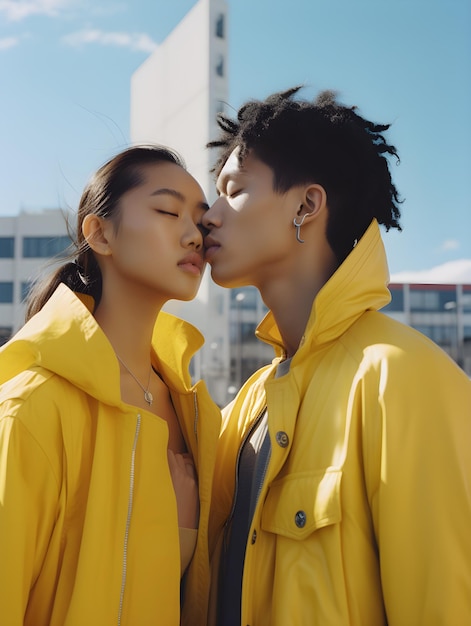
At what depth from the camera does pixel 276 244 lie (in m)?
2.70

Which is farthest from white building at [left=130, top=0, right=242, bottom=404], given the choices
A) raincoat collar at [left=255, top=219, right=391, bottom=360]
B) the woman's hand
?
Result: raincoat collar at [left=255, top=219, right=391, bottom=360]

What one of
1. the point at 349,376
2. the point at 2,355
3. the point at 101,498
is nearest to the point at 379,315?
the point at 349,376

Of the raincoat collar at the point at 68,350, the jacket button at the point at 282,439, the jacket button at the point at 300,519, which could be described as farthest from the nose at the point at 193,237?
the jacket button at the point at 300,519

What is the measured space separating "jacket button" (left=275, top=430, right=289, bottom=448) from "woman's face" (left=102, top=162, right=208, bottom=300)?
2.37ft

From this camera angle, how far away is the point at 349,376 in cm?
222

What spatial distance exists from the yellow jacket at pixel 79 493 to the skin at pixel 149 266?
269 millimetres

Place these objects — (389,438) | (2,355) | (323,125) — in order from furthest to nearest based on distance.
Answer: (323,125) → (2,355) → (389,438)

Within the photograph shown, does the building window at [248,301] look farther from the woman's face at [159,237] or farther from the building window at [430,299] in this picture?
the woman's face at [159,237]

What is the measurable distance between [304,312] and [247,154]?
67 centimetres

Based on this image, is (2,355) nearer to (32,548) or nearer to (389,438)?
(32,548)

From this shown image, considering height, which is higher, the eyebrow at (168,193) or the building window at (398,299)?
the building window at (398,299)

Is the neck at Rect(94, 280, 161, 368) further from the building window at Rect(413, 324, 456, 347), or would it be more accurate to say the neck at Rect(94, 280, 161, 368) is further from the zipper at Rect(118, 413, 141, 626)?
the building window at Rect(413, 324, 456, 347)

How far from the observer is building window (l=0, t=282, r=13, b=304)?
Result: 4778cm

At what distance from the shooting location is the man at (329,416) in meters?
1.95
